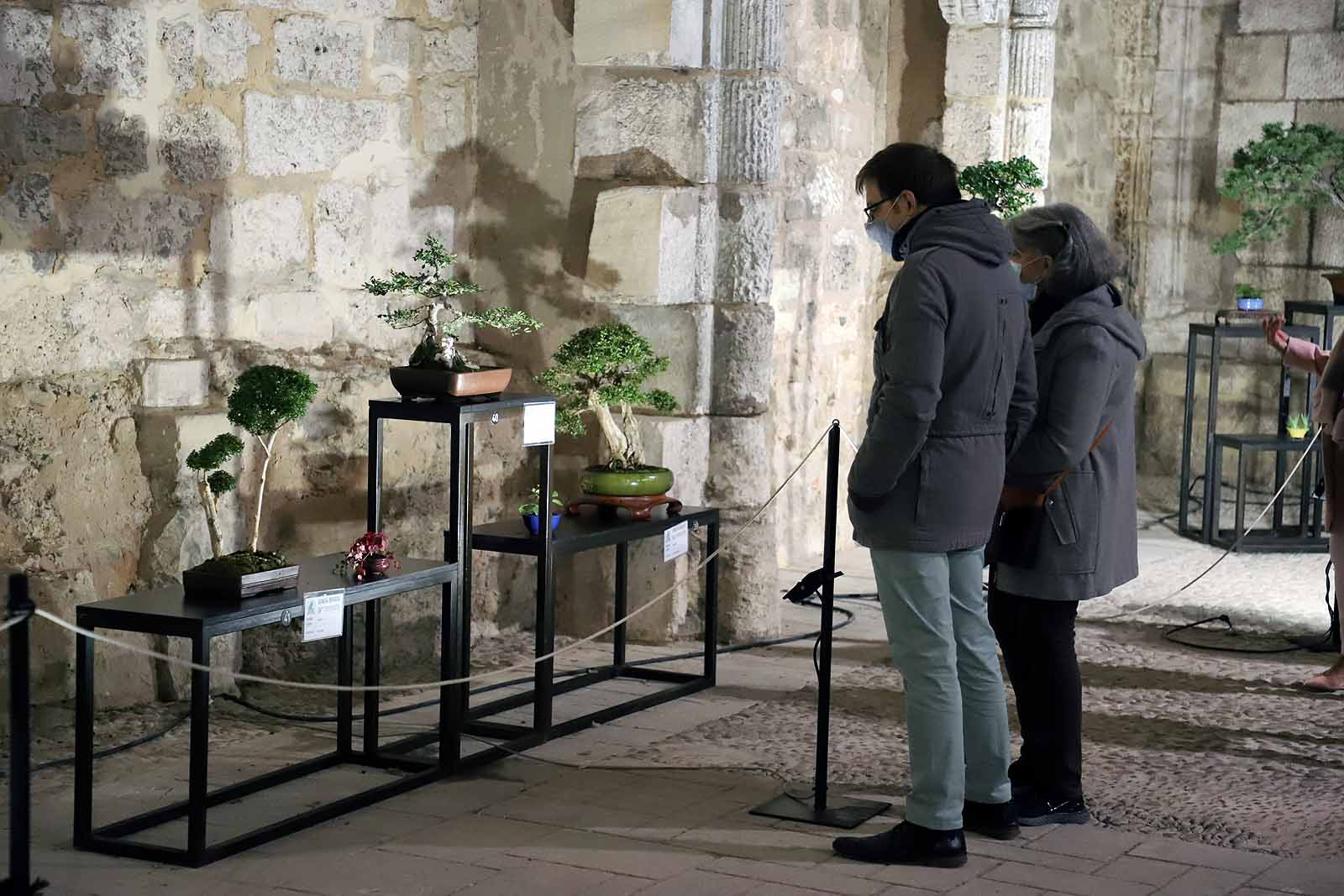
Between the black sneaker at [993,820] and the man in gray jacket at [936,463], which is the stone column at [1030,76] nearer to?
the man in gray jacket at [936,463]

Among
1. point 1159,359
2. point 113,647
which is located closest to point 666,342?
point 113,647

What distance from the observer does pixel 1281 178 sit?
29.0ft

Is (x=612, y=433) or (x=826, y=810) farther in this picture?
(x=612, y=433)

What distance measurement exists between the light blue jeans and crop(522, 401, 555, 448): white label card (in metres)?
1.25

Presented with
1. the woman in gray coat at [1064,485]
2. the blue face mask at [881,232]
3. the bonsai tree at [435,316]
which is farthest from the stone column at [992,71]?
the blue face mask at [881,232]

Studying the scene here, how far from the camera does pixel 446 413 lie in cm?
436

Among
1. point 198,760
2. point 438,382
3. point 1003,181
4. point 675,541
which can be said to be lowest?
point 198,760

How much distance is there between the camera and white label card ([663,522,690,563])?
5.11 m

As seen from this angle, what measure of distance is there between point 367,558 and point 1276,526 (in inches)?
223

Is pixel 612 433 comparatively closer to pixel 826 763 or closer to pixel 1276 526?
pixel 826 763

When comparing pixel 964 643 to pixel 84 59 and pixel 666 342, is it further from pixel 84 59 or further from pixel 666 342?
pixel 84 59

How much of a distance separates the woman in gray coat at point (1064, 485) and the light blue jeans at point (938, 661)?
0.24 meters

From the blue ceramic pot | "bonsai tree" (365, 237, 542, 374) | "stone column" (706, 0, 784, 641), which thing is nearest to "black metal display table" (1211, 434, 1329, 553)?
"stone column" (706, 0, 784, 641)

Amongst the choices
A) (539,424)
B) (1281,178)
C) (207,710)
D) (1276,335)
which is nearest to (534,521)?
(539,424)
